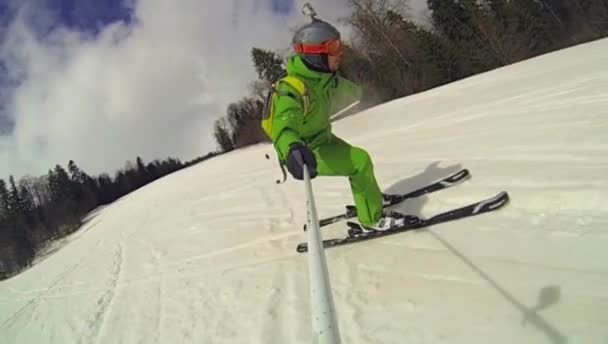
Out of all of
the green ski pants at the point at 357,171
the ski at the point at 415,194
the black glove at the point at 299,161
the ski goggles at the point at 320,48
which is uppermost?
the ski goggles at the point at 320,48

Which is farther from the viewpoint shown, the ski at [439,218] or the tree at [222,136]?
the tree at [222,136]

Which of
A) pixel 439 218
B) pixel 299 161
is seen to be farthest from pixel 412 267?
pixel 299 161

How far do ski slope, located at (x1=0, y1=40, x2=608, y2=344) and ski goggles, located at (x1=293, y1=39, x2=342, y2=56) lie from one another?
1.82m

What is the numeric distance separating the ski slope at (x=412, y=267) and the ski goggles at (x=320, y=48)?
1.82 metres

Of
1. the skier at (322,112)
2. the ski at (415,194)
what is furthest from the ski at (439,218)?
the ski at (415,194)

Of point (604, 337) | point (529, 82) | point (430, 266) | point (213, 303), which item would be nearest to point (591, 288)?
point (604, 337)

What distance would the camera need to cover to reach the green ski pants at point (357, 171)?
4.39 m

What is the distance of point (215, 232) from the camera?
6422 millimetres

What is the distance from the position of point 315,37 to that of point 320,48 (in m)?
0.11

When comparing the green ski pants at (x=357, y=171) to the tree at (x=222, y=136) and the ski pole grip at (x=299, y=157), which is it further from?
the tree at (x=222, y=136)

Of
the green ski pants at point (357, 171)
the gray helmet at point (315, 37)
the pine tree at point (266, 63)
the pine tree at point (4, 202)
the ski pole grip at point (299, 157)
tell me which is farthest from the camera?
the pine tree at point (4, 202)

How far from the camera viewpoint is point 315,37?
3.94m

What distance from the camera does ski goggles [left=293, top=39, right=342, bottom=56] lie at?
3.96 meters

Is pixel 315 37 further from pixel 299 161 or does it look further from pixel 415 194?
pixel 415 194
